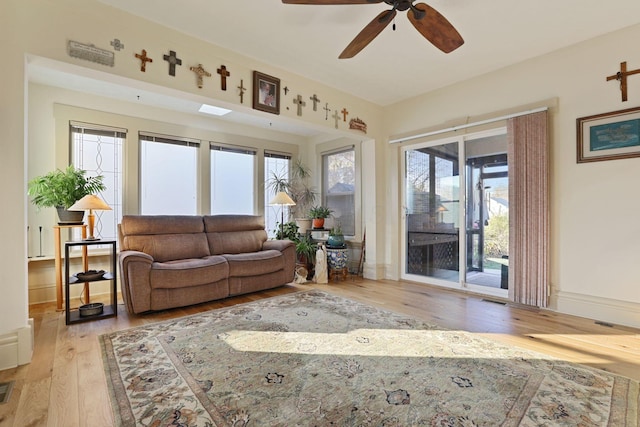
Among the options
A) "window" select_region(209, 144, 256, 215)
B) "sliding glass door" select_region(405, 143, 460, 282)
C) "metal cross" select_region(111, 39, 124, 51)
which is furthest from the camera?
"window" select_region(209, 144, 256, 215)

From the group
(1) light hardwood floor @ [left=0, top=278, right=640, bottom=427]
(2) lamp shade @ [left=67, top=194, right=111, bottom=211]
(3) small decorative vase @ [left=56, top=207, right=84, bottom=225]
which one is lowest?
(1) light hardwood floor @ [left=0, top=278, right=640, bottom=427]

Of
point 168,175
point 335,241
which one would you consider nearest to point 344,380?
point 335,241

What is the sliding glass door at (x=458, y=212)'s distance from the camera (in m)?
3.77

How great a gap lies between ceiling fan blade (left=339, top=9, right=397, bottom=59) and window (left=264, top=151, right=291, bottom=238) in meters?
3.27

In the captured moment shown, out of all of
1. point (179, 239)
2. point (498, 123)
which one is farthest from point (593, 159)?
point (179, 239)

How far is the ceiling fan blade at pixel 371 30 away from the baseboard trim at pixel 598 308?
3.17 m

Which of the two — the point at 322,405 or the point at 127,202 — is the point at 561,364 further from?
the point at 127,202

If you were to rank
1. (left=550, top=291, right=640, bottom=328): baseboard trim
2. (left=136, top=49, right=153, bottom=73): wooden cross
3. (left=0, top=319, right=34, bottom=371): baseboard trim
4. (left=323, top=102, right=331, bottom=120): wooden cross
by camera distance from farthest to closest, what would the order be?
(left=323, top=102, right=331, bottom=120): wooden cross, (left=550, top=291, right=640, bottom=328): baseboard trim, (left=136, top=49, right=153, bottom=73): wooden cross, (left=0, top=319, right=34, bottom=371): baseboard trim

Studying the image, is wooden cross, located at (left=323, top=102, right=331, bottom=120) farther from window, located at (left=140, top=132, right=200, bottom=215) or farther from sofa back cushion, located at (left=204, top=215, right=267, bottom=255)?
window, located at (left=140, top=132, right=200, bottom=215)

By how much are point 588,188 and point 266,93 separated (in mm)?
Result: 3489

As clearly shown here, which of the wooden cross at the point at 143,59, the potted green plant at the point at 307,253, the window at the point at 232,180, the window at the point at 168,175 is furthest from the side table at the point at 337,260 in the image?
the wooden cross at the point at 143,59

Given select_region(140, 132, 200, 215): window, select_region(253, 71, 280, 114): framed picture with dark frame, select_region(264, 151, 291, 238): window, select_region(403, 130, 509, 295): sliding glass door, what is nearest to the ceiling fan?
select_region(253, 71, 280, 114): framed picture with dark frame

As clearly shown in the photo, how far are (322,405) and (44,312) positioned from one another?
130 inches

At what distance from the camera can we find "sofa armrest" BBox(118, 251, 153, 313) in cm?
305
